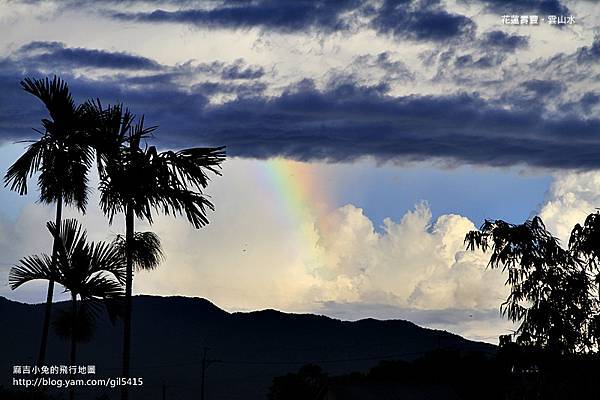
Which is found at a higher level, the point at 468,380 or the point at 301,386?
the point at 301,386

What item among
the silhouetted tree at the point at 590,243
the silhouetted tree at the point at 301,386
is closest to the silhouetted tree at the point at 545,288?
the silhouetted tree at the point at 590,243

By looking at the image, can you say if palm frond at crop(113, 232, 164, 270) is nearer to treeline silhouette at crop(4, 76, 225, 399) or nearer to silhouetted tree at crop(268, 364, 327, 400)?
treeline silhouette at crop(4, 76, 225, 399)

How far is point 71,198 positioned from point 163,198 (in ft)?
21.6

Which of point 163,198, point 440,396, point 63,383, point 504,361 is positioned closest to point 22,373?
point 63,383

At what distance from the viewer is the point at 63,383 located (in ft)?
106

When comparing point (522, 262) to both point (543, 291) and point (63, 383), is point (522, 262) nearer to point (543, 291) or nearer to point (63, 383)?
point (543, 291)

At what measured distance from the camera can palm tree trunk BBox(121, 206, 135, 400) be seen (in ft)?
68.9

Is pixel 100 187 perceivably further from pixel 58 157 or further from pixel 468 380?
pixel 468 380

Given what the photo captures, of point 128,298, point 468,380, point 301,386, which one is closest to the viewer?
point 128,298

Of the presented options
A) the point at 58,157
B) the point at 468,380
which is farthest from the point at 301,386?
the point at 58,157

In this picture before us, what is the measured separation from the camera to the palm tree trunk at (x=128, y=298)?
827 inches

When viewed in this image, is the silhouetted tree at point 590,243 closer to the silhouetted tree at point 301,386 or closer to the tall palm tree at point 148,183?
the tall palm tree at point 148,183

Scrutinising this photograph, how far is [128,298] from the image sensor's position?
21.7 meters

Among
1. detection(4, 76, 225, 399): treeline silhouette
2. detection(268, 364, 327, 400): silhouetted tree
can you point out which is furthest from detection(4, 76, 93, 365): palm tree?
detection(268, 364, 327, 400): silhouetted tree
